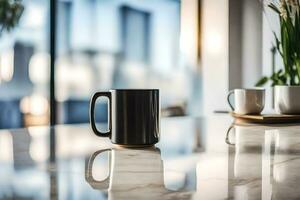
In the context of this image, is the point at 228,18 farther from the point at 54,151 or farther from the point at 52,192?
the point at 52,192

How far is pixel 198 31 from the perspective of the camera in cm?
399

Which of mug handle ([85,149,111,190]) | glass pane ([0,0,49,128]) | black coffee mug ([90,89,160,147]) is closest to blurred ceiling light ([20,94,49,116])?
glass pane ([0,0,49,128])

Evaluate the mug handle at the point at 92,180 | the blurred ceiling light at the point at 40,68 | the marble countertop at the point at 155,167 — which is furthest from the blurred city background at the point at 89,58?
the mug handle at the point at 92,180

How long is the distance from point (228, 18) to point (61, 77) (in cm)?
154

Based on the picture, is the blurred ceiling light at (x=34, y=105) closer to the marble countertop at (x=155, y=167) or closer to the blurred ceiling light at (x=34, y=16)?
the blurred ceiling light at (x=34, y=16)

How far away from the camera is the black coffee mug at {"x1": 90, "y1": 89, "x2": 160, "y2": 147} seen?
0.80 m

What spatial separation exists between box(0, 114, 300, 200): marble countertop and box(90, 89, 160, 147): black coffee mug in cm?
3

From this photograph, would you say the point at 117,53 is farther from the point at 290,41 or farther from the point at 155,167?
the point at 155,167

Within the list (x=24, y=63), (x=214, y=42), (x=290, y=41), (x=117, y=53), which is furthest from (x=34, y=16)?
(x=290, y=41)

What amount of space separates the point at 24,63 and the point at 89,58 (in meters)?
0.54

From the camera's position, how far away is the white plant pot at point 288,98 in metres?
A: 1.38

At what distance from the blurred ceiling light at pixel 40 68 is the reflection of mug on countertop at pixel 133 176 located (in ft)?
7.78

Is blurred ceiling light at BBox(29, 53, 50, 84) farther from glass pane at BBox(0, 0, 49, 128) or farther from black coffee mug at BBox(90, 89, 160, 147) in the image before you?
black coffee mug at BBox(90, 89, 160, 147)

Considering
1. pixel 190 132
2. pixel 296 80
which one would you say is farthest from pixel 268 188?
pixel 296 80
